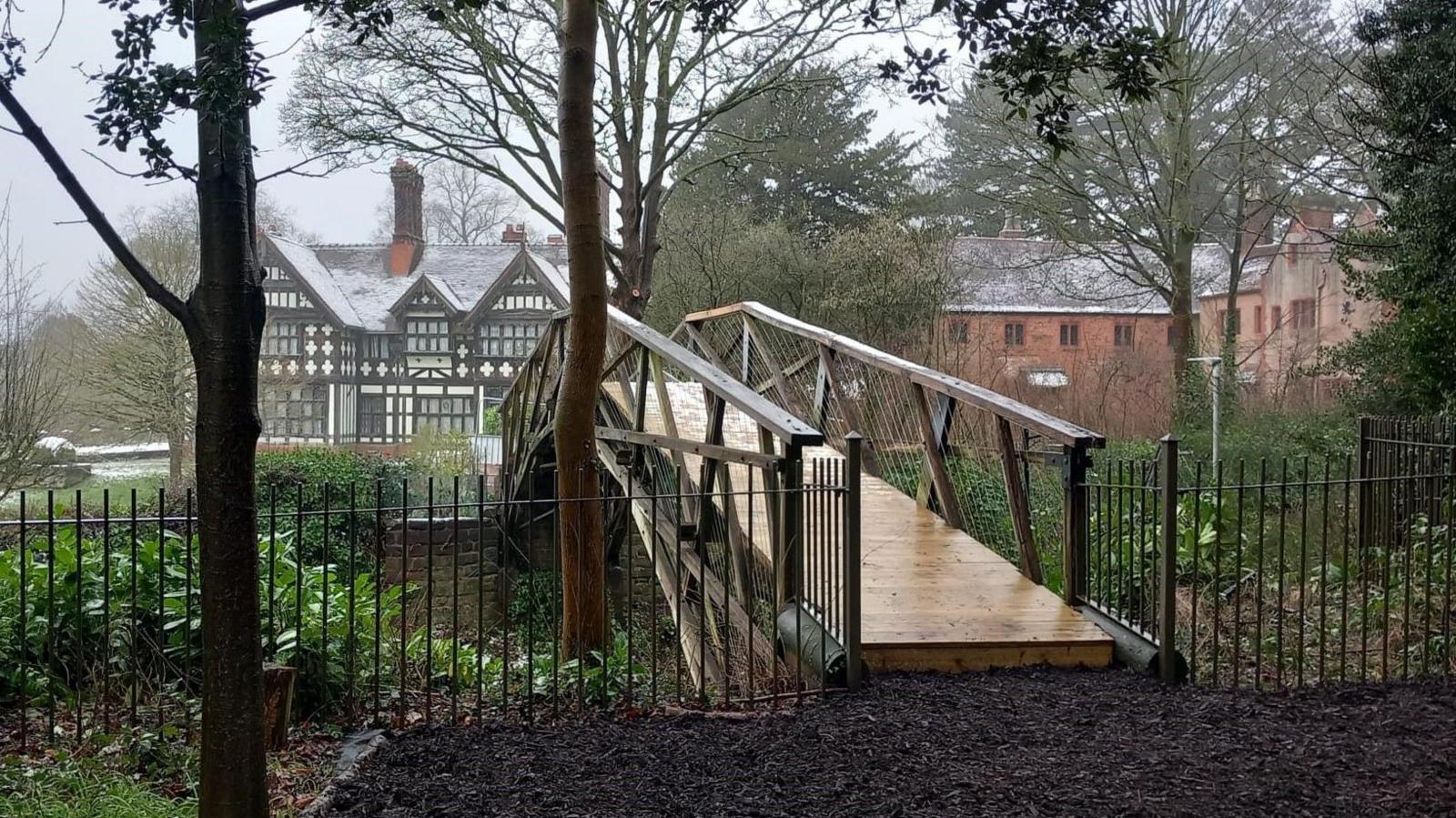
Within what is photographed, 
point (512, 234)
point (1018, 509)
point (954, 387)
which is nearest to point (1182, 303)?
point (954, 387)

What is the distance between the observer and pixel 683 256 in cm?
1923

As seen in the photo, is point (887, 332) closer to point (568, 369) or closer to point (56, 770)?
point (568, 369)

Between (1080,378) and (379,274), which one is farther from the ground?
(379,274)

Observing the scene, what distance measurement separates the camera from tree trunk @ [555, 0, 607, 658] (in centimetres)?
648

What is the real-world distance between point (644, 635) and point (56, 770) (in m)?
6.93

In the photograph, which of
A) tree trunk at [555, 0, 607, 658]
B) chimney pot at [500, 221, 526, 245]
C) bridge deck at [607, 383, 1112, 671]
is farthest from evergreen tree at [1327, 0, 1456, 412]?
chimney pot at [500, 221, 526, 245]

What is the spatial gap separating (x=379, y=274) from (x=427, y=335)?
3.30 m

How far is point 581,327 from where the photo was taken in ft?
22.3

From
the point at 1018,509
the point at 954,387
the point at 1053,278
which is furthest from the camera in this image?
the point at 1053,278

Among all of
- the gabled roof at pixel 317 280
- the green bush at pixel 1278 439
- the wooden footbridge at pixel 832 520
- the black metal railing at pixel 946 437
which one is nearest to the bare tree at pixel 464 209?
the gabled roof at pixel 317 280

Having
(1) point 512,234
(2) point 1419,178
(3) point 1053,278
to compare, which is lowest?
(2) point 1419,178

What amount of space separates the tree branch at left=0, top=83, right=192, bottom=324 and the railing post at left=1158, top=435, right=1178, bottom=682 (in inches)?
149

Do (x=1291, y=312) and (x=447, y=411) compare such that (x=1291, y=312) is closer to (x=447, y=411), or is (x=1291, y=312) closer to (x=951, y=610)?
(x=447, y=411)

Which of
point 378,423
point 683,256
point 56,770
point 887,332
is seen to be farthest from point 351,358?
point 56,770
